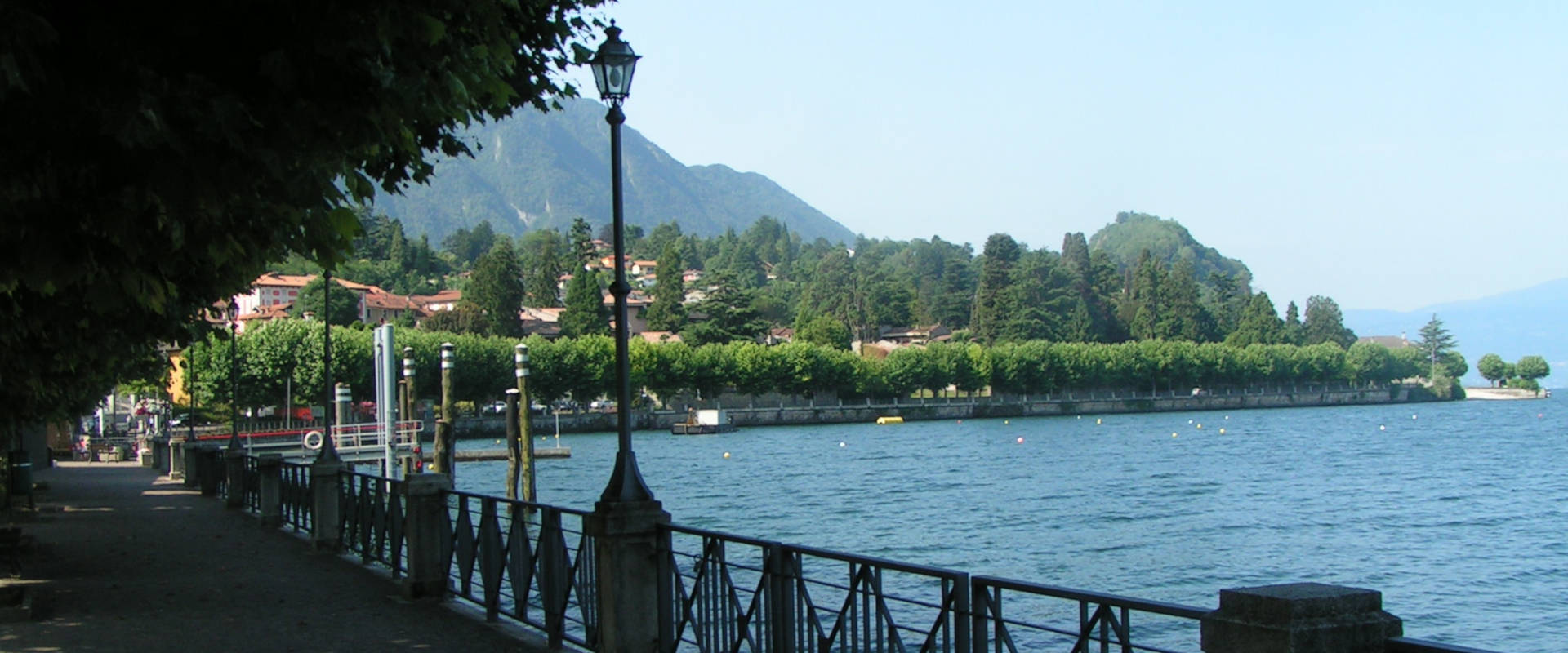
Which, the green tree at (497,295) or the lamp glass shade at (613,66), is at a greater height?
the green tree at (497,295)

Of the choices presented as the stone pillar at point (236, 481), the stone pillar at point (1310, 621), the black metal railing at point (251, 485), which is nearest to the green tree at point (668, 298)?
the stone pillar at point (236, 481)

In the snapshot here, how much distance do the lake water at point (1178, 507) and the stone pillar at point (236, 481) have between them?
14742mm

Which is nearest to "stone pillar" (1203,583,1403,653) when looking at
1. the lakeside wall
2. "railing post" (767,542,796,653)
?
"railing post" (767,542,796,653)

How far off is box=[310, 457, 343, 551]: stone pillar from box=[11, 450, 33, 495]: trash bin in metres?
11.7

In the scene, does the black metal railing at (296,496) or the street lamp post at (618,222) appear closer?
the street lamp post at (618,222)

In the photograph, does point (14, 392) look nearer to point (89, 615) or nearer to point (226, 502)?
point (89, 615)

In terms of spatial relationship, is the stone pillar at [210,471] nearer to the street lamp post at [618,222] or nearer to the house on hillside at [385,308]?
the street lamp post at [618,222]

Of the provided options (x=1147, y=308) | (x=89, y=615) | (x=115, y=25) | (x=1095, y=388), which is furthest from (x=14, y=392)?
(x=1147, y=308)

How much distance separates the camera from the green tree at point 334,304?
434 feet

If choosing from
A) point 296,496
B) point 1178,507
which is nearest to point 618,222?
point 296,496

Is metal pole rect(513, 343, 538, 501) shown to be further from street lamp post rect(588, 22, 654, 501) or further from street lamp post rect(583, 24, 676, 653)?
street lamp post rect(583, 24, 676, 653)

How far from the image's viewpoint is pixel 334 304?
133 m

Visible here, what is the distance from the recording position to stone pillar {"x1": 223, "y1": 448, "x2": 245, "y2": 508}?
27.0 m

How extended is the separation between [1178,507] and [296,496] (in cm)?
3319
